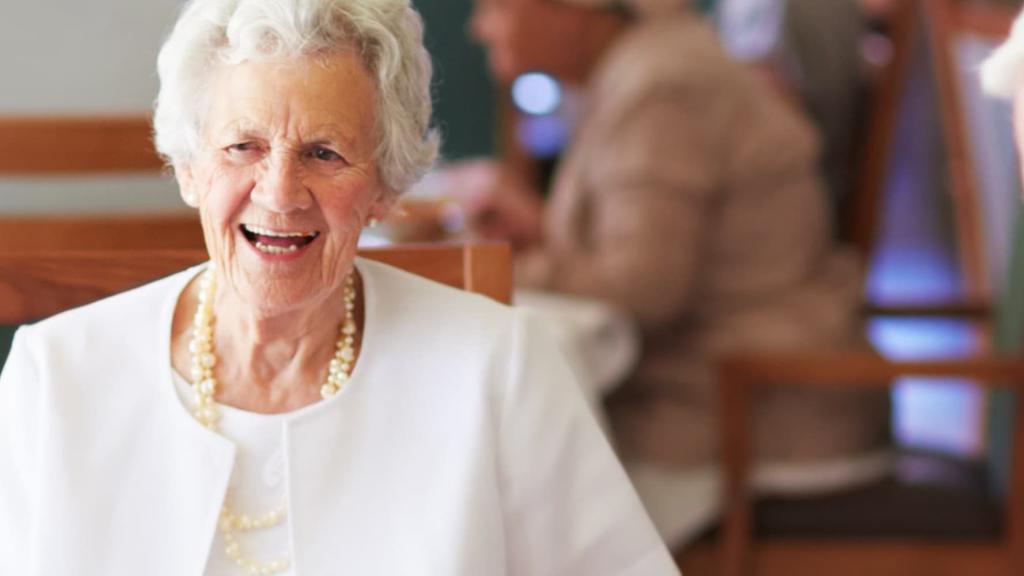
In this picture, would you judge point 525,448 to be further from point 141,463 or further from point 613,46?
point 613,46

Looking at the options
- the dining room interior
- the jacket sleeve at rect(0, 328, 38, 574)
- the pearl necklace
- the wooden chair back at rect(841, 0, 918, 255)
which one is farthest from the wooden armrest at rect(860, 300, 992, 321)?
the jacket sleeve at rect(0, 328, 38, 574)

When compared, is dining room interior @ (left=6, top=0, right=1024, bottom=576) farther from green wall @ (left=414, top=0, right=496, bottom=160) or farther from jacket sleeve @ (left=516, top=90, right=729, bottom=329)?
green wall @ (left=414, top=0, right=496, bottom=160)

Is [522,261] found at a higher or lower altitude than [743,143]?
lower

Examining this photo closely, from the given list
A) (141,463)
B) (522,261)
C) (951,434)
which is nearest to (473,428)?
(141,463)

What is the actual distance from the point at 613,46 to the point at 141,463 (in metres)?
1.67

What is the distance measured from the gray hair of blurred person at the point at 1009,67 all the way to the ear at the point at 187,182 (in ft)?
2.29

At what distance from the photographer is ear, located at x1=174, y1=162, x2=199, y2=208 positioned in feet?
4.06

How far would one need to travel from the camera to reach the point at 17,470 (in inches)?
47.4

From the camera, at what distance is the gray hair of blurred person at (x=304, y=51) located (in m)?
1.16

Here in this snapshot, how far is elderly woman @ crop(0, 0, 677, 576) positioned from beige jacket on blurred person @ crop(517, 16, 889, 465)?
1223 mm

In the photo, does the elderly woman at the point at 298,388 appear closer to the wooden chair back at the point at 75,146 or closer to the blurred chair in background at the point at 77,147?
the blurred chair in background at the point at 77,147

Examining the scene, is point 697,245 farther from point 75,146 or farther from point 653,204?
point 75,146

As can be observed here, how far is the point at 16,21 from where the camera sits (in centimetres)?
264

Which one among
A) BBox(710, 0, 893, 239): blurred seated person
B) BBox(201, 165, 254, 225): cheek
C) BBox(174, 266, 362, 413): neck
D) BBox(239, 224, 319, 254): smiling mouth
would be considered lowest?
BBox(174, 266, 362, 413): neck
